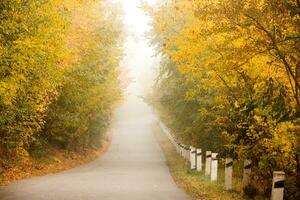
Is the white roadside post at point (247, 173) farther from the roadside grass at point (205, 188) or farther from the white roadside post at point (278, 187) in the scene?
the white roadside post at point (278, 187)

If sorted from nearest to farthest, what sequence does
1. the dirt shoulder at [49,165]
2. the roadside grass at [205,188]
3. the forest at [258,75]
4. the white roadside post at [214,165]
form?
the forest at [258,75]
the roadside grass at [205,188]
the white roadside post at [214,165]
the dirt shoulder at [49,165]

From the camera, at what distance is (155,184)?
15547mm

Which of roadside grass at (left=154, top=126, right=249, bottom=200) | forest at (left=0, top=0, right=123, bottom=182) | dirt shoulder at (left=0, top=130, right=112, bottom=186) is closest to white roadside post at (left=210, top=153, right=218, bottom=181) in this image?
roadside grass at (left=154, top=126, right=249, bottom=200)

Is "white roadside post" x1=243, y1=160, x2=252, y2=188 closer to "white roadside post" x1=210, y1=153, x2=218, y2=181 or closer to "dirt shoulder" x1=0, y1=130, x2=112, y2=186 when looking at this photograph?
"white roadside post" x1=210, y1=153, x2=218, y2=181

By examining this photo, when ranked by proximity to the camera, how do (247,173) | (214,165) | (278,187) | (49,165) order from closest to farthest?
1. (278,187)
2. (247,173)
3. (214,165)
4. (49,165)

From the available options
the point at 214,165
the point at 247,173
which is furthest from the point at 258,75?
the point at 214,165

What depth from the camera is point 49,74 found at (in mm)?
17156

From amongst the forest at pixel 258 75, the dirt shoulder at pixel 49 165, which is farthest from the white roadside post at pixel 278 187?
the dirt shoulder at pixel 49 165

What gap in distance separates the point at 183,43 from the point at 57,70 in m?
5.38

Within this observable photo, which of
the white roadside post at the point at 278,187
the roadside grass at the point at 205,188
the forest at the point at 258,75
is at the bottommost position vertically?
the roadside grass at the point at 205,188

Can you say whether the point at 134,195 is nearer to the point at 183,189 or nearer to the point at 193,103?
the point at 183,189

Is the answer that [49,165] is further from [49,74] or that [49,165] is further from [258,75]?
[258,75]

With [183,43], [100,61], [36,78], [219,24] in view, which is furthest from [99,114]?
[219,24]

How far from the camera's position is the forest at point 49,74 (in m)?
13.0
